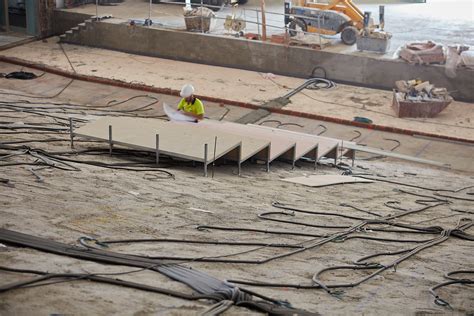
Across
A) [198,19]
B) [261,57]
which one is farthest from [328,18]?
[198,19]

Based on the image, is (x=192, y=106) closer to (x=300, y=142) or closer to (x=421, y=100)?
(x=300, y=142)

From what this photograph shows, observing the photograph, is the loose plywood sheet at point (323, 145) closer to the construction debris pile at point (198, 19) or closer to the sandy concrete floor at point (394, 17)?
the sandy concrete floor at point (394, 17)

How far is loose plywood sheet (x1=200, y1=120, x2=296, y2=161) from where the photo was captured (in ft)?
46.0

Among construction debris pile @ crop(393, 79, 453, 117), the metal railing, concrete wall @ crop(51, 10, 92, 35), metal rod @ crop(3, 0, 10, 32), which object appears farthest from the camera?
metal rod @ crop(3, 0, 10, 32)

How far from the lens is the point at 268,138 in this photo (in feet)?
48.4

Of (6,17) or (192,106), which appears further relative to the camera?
(6,17)

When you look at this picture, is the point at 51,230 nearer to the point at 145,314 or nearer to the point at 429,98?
the point at 145,314

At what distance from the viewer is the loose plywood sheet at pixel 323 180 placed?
13211 millimetres

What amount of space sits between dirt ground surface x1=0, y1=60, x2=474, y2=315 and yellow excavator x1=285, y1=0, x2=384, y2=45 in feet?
27.2

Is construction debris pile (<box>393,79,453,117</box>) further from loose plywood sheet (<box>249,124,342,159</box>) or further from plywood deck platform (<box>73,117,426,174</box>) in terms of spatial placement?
plywood deck platform (<box>73,117,426,174</box>)

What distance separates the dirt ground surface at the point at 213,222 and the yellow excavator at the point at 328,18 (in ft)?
27.2

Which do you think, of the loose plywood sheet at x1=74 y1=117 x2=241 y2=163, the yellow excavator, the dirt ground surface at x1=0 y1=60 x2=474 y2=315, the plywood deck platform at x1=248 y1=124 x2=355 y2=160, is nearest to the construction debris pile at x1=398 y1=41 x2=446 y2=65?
the yellow excavator

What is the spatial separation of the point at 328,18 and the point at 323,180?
11.0m

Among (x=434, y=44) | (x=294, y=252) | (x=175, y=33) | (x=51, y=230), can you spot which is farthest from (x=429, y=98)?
(x=51, y=230)
